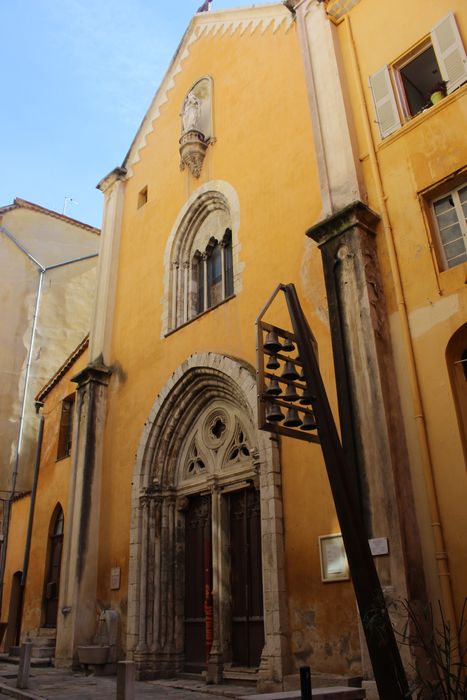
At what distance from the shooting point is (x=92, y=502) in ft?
38.4

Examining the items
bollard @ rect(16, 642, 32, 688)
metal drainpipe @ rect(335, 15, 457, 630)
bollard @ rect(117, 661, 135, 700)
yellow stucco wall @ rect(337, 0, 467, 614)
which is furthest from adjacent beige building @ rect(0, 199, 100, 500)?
metal drainpipe @ rect(335, 15, 457, 630)

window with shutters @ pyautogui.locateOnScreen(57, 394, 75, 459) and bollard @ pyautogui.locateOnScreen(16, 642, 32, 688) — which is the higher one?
window with shutters @ pyautogui.locateOnScreen(57, 394, 75, 459)

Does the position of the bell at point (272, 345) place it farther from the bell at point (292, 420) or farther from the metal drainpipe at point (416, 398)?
the metal drainpipe at point (416, 398)

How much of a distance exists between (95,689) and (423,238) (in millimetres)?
7221

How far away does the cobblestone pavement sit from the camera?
7.57 metres

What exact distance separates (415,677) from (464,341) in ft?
11.2

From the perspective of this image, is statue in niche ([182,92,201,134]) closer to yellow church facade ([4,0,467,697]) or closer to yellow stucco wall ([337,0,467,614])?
yellow church facade ([4,0,467,697])

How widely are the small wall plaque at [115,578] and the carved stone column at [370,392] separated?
5.75 m

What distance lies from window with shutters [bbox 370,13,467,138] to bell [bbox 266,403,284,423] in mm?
4684

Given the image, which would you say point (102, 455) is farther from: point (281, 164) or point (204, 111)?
point (204, 111)

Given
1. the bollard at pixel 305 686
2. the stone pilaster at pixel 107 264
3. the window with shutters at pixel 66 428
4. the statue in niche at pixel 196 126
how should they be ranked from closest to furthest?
the bollard at pixel 305 686 → the statue in niche at pixel 196 126 → the stone pilaster at pixel 107 264 → the window with shutters at pixel 66 428

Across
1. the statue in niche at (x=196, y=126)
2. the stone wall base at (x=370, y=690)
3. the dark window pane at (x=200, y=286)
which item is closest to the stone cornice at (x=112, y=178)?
the statue in niche at (x=196, y=126)

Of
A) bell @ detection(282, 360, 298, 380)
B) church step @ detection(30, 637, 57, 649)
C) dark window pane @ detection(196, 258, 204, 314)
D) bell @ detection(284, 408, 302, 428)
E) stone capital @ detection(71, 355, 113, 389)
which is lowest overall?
church step @ detection(30, 637, 57, 649)

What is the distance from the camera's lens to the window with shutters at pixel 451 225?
7.24 metres
